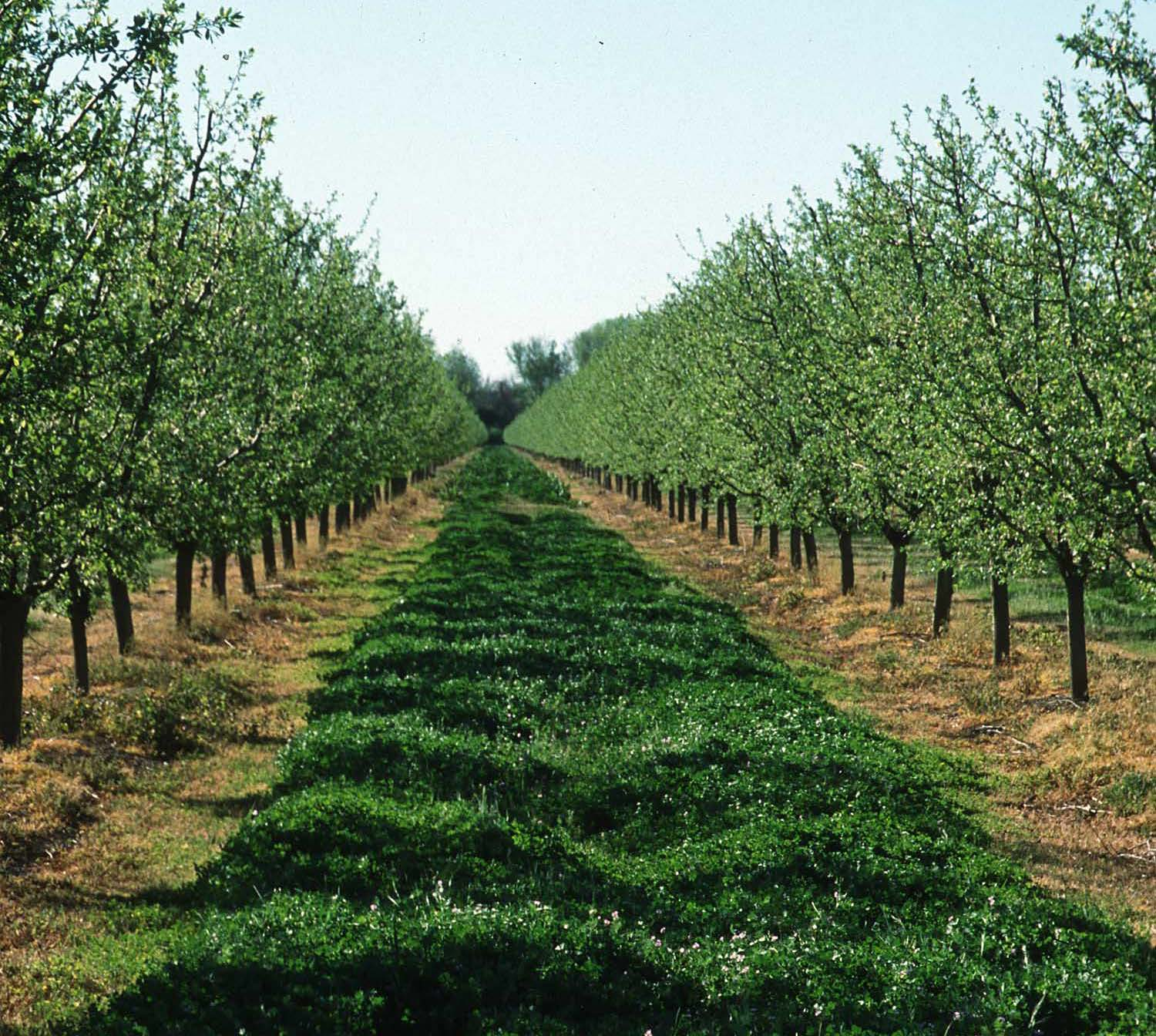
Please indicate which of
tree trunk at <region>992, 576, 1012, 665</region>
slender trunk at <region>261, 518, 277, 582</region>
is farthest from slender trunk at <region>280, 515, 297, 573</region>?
tree trunk at <region>992, 576, 1012, 665</region>

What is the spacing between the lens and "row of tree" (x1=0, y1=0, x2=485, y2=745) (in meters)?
10.7

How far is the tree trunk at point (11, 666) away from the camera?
47.8 ft

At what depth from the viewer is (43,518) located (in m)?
12.6

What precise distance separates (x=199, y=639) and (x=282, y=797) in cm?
1035

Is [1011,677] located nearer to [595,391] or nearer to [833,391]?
[833,391]

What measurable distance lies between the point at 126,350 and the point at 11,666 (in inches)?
190

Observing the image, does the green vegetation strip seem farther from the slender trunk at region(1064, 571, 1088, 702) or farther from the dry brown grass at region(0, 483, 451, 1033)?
the slender trunk at region(1064, 571, 1088, 702)

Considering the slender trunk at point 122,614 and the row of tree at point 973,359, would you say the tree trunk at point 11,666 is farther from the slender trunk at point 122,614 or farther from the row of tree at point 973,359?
the row of tree at point 973,359

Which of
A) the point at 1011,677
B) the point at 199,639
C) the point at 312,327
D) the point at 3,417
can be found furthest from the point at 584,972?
the point at 312,327

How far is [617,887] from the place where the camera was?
10.1 meters

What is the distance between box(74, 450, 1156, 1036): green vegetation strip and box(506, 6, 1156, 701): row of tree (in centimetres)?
414

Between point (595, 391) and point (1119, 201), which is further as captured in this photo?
point (595, 391)

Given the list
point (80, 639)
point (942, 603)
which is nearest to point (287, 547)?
point (80, 639)

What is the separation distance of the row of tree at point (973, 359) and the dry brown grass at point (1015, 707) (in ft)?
3.06
